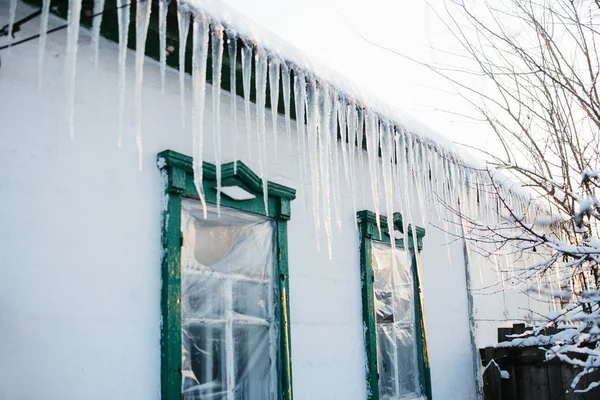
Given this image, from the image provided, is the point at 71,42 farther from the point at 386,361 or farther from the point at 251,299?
the point at 386,361

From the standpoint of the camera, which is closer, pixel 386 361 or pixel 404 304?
pixel 386 361

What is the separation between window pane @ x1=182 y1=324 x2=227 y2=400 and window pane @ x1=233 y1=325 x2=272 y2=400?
139mm

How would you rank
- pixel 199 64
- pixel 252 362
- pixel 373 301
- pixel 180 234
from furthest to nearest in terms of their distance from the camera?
1. pixel 373 301
2. pixel 252 362
3. pixel 180 234
4. pixel 199 64

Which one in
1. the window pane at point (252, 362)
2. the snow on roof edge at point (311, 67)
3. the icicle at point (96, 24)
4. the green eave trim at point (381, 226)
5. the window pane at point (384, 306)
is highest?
the snow on roof edge at point (311, 67)

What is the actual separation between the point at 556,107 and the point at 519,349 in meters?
3.08

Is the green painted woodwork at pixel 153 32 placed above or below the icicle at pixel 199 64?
above

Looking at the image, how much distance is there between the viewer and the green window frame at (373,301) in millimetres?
4660

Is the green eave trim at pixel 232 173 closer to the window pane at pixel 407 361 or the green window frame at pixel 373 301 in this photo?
the green window frame at pixel 373 301

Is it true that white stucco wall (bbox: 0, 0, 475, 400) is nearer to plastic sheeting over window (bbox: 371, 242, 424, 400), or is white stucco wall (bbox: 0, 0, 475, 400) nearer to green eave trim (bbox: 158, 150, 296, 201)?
green eave trim (bbox: 158, 150, 296, 201)

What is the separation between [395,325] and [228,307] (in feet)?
7.40

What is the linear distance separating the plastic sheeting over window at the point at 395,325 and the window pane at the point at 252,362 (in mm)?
1541

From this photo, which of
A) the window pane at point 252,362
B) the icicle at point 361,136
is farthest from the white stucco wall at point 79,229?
the icicle at point 361,136

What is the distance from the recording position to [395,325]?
5234mm

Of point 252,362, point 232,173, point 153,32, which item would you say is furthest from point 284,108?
point 252,362
